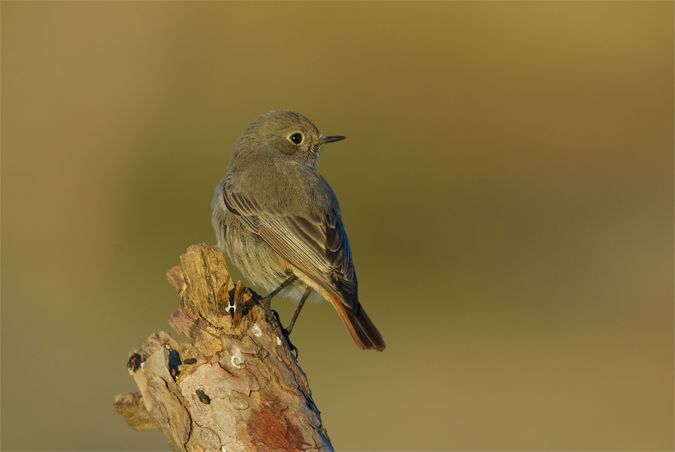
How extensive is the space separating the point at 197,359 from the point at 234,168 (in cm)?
249

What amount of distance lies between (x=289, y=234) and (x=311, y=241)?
0.18 m

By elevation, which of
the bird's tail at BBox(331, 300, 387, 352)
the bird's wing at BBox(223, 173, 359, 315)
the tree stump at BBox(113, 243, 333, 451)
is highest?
the bird's wing at BBox(223, 173, 359, 315)

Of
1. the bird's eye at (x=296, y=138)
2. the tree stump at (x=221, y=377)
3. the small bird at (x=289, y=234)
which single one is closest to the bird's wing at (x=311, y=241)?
the small bird at (x=289, y=234)

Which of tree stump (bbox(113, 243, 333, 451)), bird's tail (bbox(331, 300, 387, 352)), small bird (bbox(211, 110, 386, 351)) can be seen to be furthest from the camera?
small bird (bbox(211, 110, 386, 351))

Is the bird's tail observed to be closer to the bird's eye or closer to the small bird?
the small bird

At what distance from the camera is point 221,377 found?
3.75 meters

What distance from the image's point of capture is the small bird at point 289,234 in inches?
187

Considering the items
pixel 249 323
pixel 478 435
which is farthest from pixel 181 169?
pixel 249 323

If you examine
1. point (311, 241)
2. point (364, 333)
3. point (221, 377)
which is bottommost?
point (221, 377)

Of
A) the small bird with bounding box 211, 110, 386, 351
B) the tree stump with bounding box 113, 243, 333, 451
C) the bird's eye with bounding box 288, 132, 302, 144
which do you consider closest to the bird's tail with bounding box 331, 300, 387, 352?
the small bird with bounding box 211, 110, 386, 351

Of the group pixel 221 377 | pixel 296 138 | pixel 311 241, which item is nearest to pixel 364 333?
pixel 311 241

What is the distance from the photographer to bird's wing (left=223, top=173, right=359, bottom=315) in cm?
474

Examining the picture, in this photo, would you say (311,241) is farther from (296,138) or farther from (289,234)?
(296,138)

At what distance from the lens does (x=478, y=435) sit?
27.6 feet
